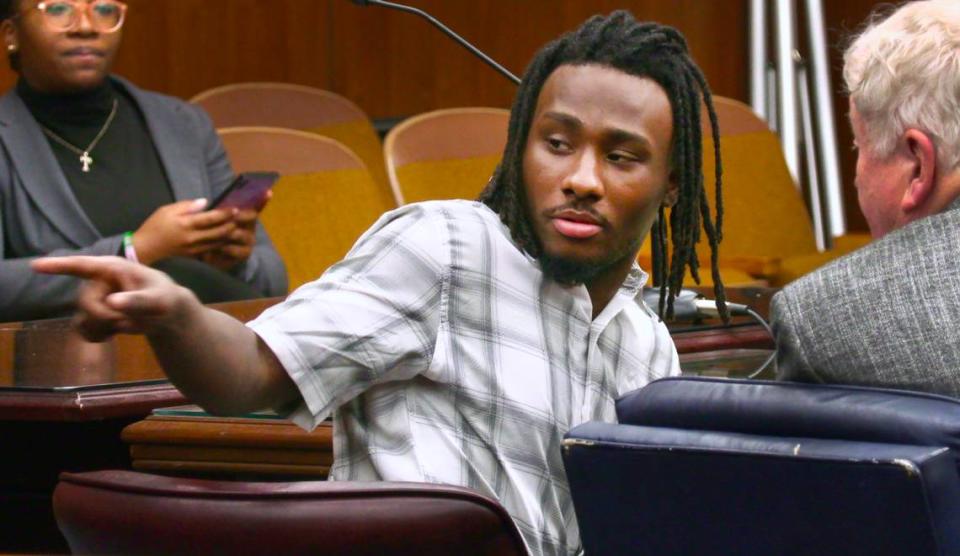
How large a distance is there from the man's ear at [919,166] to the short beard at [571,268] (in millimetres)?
267

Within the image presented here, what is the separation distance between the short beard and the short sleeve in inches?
4.5

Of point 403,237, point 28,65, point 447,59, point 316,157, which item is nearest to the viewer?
point 403,237

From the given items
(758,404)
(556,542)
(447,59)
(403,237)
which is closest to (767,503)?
(758,404)

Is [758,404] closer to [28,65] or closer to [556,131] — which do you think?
[556,131]

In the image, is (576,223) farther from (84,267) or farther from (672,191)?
(84,267)

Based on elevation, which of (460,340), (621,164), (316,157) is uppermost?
(621,164)

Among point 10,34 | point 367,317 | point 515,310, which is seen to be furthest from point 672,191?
point 10,34

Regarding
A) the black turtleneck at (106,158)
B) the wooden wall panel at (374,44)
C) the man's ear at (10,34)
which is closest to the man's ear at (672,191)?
the black turtleneck at (106,158)

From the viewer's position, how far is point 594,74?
1.46 m

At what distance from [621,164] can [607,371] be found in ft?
0.64

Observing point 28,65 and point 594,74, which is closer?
point 594,74

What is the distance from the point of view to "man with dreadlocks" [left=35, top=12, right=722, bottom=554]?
129 centimetres

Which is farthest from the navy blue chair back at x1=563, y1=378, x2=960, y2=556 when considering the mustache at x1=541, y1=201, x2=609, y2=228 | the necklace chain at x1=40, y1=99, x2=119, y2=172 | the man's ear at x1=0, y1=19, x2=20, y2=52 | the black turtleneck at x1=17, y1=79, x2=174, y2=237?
the man's ear at x1=0, y1=19, x2=20, y2=52

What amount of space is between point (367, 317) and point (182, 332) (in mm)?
187
